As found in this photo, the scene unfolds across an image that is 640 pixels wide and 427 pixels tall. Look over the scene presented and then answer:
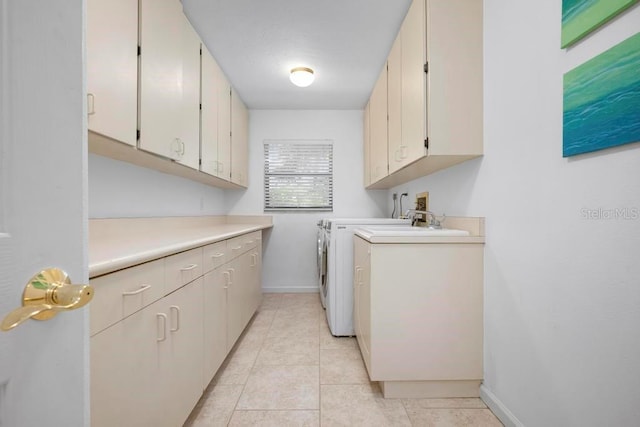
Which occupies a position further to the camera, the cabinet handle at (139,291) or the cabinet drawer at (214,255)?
the cabinet drawer at (214,255)

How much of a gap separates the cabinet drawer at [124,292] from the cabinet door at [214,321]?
458mm

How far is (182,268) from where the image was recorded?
1233 mm

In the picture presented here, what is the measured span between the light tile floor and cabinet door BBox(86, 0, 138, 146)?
1.45 metres

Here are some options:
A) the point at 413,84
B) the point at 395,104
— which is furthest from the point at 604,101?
the point at 395,104

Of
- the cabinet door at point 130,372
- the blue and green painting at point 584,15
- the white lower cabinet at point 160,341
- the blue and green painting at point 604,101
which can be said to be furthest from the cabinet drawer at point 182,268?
the blue and green painting at point 584,15

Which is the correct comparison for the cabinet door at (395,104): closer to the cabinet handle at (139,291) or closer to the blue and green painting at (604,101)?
the blue and green painting at (604,101)

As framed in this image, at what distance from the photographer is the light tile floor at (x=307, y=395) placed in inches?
55.2

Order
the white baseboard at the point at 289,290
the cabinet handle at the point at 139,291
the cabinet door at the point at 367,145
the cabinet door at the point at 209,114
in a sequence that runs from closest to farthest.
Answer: the cabinet handle at the point at 139,291 → the cabinet door at the point at 209,114 → the cabinet door at the point at 367,145 → the white baseboard at the point at 289,290

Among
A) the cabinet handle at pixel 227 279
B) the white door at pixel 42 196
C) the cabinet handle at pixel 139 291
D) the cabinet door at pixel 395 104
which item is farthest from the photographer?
the cabinet door at pixel 395 104

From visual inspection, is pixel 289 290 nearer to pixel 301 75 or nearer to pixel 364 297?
pixel 364 297

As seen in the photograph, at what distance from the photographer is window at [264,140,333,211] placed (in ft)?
11.9

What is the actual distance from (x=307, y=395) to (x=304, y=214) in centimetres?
232

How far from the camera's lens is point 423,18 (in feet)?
5.09

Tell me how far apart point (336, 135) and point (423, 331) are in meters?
2.72
